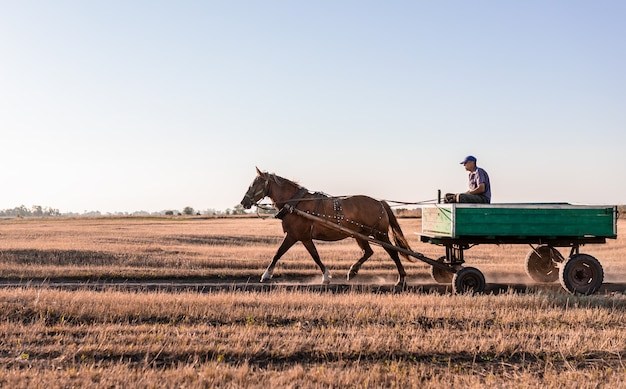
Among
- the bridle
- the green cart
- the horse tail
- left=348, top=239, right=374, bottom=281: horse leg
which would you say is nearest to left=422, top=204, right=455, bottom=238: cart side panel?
the green cart

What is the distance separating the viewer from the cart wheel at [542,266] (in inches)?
588

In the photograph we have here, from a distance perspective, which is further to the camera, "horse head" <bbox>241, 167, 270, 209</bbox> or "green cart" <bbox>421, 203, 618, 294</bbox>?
"horse head" <bbox>241, 167, 270, 209</bbox>

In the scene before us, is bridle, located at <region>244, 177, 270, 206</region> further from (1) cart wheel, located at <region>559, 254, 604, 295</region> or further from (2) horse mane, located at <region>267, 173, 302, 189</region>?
(1) cart wheel, located at <region>559, 254, 604, 295</region>

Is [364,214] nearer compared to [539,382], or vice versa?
[539,382]

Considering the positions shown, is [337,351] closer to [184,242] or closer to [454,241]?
[454,241]

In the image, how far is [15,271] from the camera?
1678 centimetres

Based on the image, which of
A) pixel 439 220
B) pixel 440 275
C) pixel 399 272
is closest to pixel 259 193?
pixel 399 272

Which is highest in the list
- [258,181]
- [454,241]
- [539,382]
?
[258,181]

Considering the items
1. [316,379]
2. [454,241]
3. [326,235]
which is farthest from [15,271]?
[316,379]

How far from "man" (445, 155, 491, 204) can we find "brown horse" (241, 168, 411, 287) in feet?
6.98

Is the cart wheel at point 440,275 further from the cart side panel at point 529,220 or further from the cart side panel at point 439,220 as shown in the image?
the cart side panel at point 529,220

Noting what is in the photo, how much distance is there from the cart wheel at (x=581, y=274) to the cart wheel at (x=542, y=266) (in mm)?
2037

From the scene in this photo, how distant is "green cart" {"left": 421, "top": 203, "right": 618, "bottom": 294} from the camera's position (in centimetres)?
1229

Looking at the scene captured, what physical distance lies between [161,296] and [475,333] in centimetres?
547
